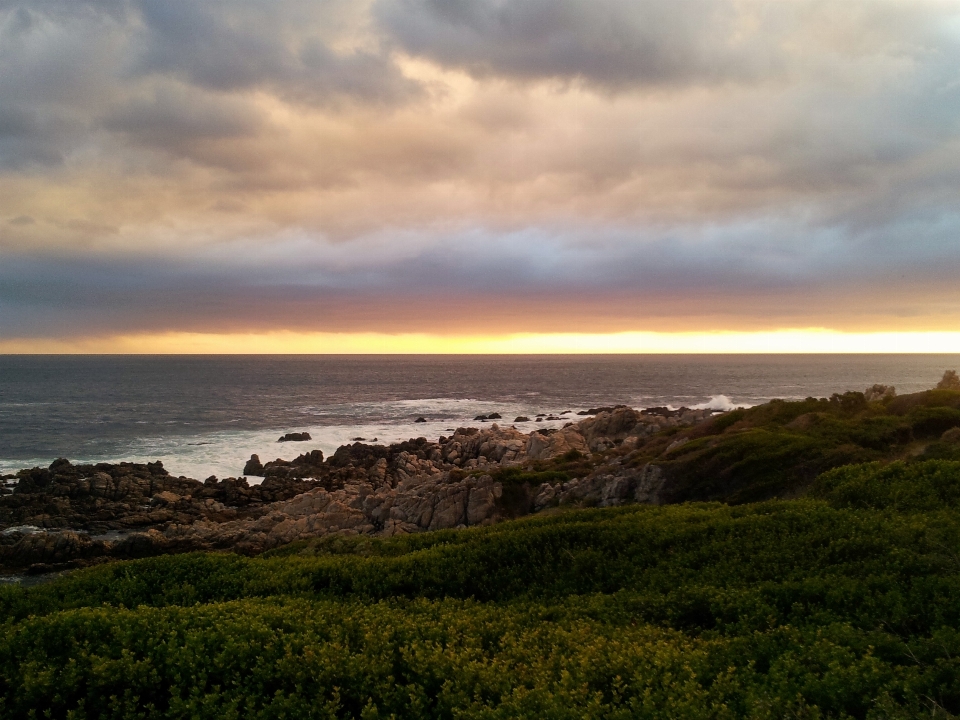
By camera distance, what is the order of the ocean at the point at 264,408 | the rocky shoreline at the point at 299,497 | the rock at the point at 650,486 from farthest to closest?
the ocean at the point at 264,408 → the rocky shoreline at the point at 299,497 → the rock at the point at 650,486

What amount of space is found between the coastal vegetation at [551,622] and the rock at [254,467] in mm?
37178

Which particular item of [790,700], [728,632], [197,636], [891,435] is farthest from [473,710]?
[891,435]

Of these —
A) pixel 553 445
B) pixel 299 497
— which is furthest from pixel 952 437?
pixel 299 497

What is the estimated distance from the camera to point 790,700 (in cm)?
657

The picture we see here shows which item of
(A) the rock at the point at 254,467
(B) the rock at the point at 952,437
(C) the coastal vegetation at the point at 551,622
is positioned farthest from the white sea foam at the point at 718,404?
(C) the coastal vegetation at the point at 551,622

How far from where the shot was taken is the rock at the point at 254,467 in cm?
5153

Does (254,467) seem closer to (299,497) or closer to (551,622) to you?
(299,497)

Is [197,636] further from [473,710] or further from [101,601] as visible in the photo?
[101,601]

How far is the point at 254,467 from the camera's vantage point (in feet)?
172

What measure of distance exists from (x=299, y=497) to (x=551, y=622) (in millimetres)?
30950

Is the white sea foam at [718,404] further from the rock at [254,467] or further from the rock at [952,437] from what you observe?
the rock at [952,437]

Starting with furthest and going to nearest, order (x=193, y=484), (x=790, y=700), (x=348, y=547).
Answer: (x=193, y=484), (x=348, y=547), (x=790, y=700)

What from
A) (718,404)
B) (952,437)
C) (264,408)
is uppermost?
(952,437)

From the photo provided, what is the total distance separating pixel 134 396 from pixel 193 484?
8276cm
